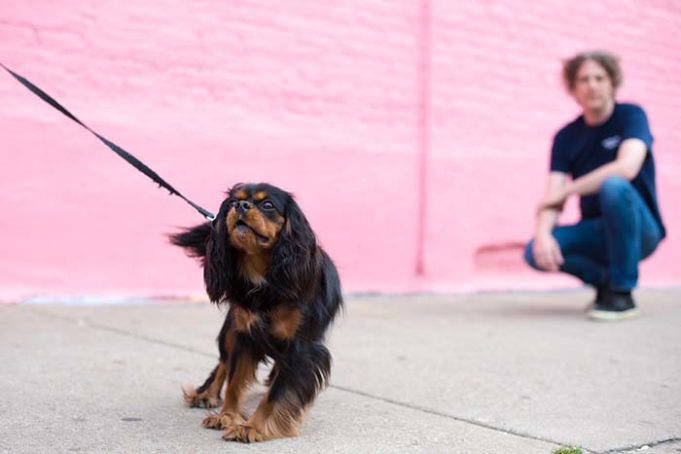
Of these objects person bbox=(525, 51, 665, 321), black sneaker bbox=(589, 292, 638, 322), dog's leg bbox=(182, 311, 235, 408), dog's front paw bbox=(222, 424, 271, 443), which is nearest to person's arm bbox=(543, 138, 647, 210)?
person bbox=(525, 51, 665, 321)

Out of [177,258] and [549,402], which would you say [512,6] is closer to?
[177,258]

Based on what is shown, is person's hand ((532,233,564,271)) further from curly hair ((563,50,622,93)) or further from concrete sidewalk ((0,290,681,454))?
curly hair ((563,50,622,93))

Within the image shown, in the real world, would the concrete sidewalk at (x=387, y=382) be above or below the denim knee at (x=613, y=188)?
below

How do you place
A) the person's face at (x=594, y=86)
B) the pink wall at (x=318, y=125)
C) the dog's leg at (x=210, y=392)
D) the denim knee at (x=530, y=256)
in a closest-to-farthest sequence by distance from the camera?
the dog's leg at (x=210, y=392) → the pink wall at (x=318, y=125) → the person's face at (x=594, y=86) → the denim knee at (x=530, y=256)

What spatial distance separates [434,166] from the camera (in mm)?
6762

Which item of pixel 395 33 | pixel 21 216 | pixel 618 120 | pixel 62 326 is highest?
pixel 395 33

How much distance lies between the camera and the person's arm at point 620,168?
546 centimetres

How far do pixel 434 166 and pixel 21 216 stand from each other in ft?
9.80

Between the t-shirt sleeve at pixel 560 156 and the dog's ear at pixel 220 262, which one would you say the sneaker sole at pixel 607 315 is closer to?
the t-shirt sleeve at pixel 560 156

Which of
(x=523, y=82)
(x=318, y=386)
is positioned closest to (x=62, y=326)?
(x=318, y=386)

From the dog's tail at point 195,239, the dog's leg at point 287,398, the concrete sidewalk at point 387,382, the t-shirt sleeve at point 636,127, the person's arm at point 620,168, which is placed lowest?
the concrete sidewalk at point 387,382

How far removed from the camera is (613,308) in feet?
18.5

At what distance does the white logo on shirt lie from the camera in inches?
224

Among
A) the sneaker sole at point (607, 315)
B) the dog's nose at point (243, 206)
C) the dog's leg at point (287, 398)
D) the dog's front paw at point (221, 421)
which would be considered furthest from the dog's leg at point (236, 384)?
the sneaker sole at point (607, 315)
